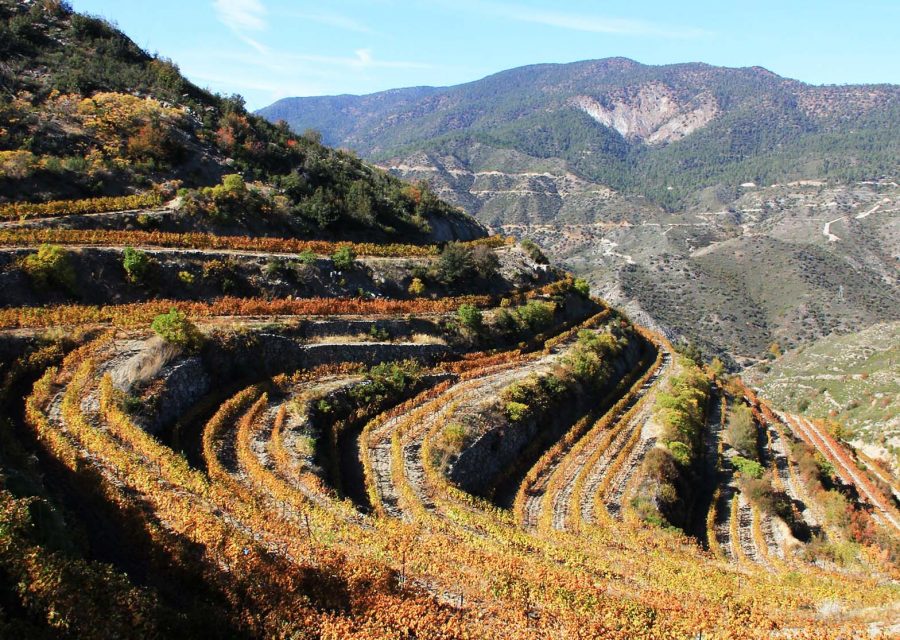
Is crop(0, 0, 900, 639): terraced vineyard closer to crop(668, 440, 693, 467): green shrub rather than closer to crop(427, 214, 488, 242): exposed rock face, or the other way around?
crop(668, 440, 693, 467): green shrub

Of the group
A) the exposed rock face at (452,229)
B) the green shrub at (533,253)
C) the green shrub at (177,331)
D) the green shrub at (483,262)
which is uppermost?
the exposed rock face at (452,229)

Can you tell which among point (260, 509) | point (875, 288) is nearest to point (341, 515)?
point (260, 509)

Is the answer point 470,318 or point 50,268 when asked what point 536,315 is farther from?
point 50,268

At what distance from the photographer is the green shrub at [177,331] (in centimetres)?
2736

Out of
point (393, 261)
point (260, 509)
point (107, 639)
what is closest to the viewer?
point (107, 639)

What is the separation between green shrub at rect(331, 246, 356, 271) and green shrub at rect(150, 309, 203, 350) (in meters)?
13.7

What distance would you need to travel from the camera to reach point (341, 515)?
67.0ft

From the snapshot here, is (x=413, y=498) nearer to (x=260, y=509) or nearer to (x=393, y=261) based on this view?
(x=260, y=509)

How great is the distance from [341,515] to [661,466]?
806 inches

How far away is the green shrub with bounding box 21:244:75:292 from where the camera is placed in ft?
98.3

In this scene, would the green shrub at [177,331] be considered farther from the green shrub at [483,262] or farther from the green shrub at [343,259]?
the green shrub at [483,262]

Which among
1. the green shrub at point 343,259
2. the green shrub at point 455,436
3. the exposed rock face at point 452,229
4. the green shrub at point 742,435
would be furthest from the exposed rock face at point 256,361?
the green shrub at point 742,435

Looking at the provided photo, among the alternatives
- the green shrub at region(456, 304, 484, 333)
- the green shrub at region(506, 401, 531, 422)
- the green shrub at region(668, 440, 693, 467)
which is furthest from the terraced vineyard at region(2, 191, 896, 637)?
the green shrub at region(668, 440, 693, 467)

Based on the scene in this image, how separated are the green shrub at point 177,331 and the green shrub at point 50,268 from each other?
23.4ft
